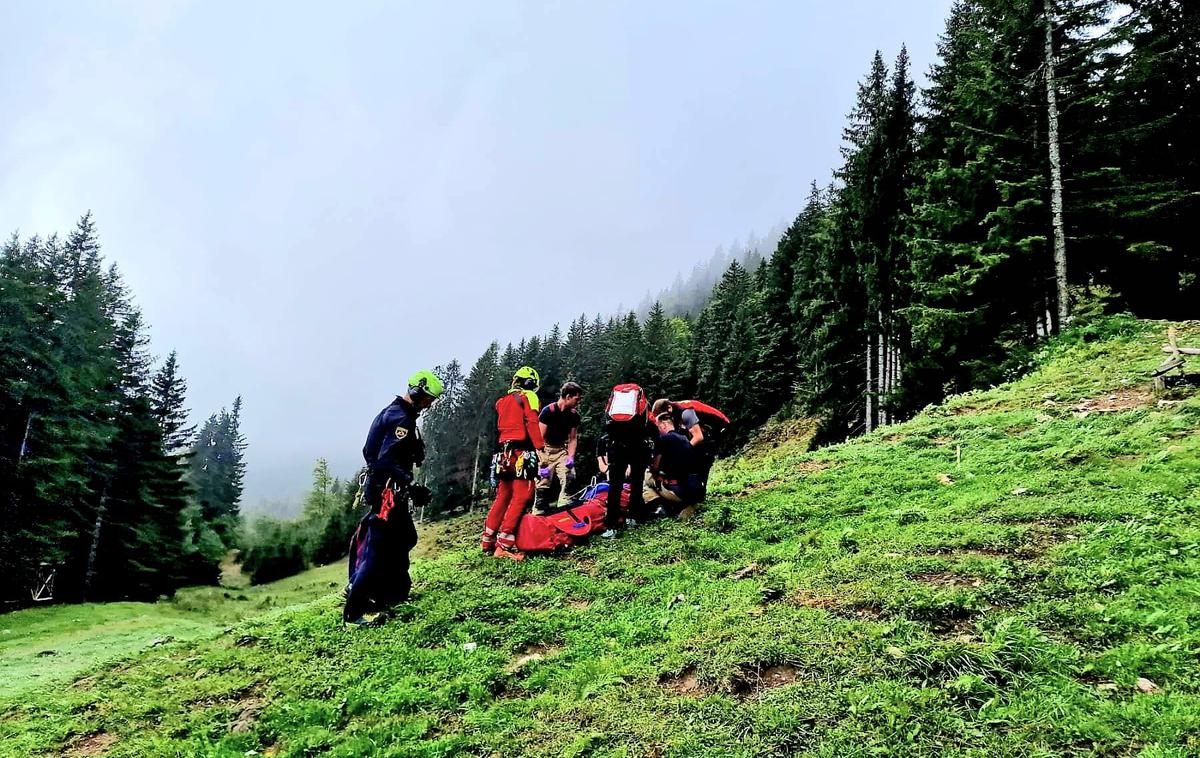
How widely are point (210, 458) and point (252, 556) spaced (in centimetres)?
3165

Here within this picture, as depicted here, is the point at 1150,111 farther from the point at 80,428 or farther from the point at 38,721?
the point at 80,428

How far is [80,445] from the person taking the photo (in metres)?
24.3

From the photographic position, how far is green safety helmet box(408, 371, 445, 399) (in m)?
7.09

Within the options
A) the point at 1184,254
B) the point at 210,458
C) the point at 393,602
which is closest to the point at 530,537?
the point at 393,602

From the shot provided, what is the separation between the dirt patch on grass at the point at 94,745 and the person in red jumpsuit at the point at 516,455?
4351mm

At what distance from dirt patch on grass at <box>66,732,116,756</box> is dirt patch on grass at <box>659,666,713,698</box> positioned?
14.5 ft

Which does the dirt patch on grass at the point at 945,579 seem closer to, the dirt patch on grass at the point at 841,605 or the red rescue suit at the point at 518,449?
the dirt patch on grass at the point at 841,605

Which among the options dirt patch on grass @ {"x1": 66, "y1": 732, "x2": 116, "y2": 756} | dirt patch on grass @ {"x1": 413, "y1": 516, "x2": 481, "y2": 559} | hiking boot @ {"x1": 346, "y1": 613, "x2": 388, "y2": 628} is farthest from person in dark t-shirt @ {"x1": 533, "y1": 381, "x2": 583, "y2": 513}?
dirt patch on grass @ {"x1": 413, "y1": 516, "x2": 481, "y2": 559}

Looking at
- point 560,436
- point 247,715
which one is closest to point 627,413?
point 560,436

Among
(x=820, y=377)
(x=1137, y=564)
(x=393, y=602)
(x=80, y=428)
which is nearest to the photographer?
(x=1137, y=564)

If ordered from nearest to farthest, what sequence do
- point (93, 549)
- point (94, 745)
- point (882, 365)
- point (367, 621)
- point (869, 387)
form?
point (94, 745) < point (367, 621) < point (882, 365) < point (869, 387) < point (93, 549)

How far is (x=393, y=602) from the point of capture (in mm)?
7137

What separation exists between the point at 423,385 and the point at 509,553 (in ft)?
10.3

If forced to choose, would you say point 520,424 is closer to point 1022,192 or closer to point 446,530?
point 1022,192
